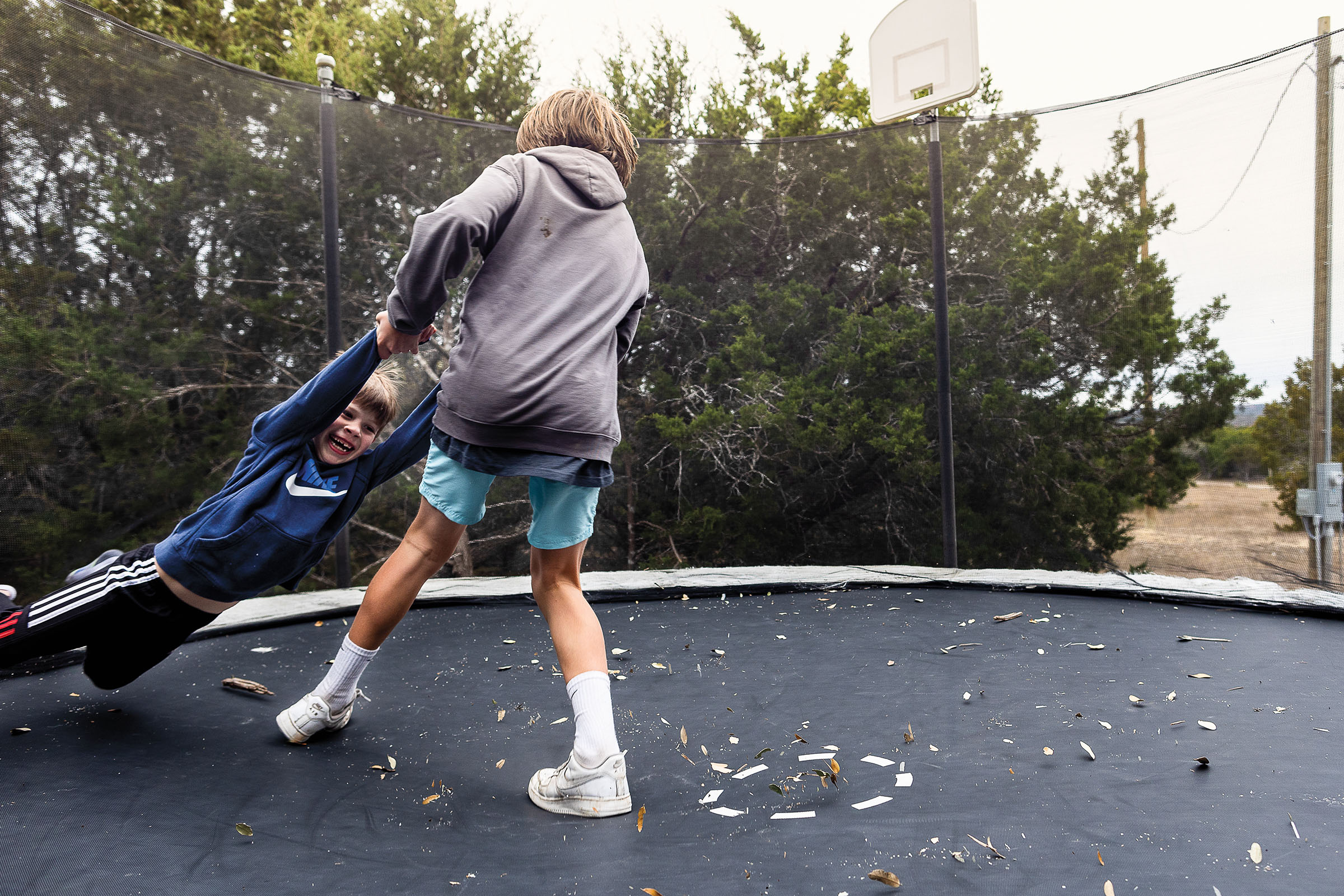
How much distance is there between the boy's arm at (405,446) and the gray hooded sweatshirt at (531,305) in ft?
0.76

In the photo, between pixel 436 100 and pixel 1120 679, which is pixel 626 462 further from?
pixel 436 100

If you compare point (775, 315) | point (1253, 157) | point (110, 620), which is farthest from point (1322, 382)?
point (110, 620)

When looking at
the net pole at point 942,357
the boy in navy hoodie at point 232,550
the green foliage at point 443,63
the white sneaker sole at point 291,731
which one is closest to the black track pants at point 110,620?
the boy in navy hoodie at point 232,550

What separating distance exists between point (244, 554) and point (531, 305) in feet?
1.95

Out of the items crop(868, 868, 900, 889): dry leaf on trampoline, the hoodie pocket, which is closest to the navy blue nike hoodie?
the hoodie pocket

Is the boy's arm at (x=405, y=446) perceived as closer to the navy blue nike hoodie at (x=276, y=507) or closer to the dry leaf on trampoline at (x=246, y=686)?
the navy blue nike hoodie at (x=276, y=507)

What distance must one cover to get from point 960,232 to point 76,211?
2439 millimetres

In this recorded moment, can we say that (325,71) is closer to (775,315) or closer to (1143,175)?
(775,315)

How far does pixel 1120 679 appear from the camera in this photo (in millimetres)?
1390

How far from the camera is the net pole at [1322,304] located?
76.2 inches

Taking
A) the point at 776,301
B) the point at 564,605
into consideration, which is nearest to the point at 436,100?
the point at 776,301

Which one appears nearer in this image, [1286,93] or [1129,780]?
[1129,780]

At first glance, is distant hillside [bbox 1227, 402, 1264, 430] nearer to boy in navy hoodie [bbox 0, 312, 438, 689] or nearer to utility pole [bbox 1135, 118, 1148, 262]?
utility pole [bbox 1135, 118, 1148, 262]

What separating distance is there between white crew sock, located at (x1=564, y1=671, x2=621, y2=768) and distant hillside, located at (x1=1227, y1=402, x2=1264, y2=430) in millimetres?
1993
